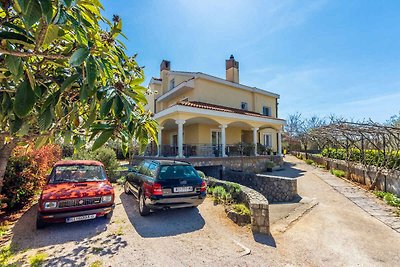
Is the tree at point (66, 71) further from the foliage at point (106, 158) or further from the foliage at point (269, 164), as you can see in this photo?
the foliage at point (269, 164)

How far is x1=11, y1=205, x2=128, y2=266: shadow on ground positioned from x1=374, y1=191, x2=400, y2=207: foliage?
423 inches

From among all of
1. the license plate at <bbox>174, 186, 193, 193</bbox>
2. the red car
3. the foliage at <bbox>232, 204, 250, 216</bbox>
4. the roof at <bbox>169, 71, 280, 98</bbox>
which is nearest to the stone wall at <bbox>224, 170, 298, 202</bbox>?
the foliage at <bbox>232, 204, 250, 216</bbox>

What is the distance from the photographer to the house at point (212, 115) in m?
15.4

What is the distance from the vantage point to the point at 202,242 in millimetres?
5262

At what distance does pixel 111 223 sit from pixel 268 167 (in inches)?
564

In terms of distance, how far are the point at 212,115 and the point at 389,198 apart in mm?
10508

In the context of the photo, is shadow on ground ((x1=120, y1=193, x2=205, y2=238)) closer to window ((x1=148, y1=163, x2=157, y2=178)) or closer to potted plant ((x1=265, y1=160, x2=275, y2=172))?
window ((x1=148, y1=163, x2=157, y2=178))

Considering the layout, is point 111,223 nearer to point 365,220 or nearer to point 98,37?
point 98,37

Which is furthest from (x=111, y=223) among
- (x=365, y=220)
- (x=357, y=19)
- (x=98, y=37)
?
(x=357, y=19)

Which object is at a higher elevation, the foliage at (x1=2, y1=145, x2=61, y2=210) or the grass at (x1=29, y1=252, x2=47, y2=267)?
the foliage at (x1=2, y1=145, x2=61, y2=210)

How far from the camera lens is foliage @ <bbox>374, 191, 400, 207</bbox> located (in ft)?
29.0

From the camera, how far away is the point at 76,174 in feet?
22.7

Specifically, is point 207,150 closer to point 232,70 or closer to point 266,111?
point 232,70

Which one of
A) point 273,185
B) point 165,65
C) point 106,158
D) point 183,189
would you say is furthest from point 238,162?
point 165,65
